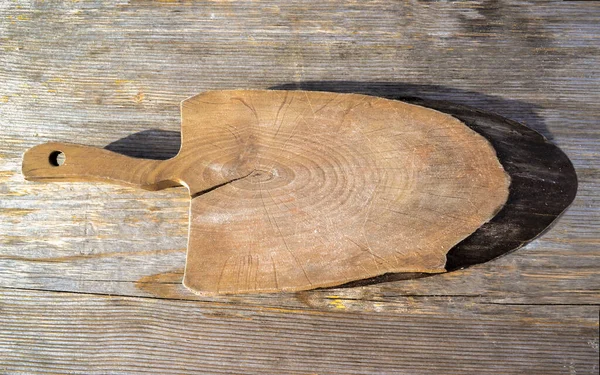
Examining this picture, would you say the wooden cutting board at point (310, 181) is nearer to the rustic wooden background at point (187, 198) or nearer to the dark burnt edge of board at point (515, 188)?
the dark burnt edge of board at point (515, 188)

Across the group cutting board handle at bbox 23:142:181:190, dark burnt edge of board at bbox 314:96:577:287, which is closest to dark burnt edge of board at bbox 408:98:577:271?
dark burnt edge of board at bbox 314:96:577:287

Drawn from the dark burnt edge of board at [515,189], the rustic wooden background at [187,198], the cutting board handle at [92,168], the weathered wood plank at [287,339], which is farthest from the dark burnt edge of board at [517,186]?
the cutting board handle at [92,168]

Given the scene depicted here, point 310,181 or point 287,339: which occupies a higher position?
point 310,181

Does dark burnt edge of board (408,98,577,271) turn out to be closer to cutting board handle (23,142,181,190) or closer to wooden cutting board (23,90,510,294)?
wooden cutting board (23,90,510,294)

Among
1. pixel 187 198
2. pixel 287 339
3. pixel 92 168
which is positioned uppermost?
pixel 92 168

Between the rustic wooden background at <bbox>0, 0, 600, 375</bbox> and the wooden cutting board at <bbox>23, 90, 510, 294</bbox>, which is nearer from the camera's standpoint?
the wooden cutting board at <bbox>23, 90, 510, 294</bbox>

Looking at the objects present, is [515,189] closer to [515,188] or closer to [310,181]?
[515,188]

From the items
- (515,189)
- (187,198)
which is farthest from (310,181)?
(515,189)
